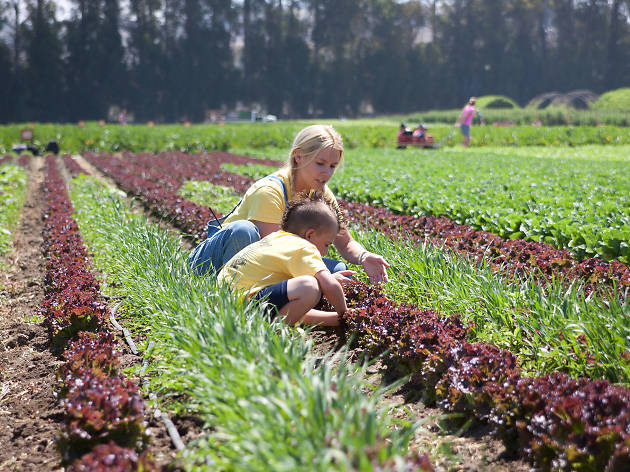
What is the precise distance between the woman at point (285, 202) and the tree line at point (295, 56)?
55311mm

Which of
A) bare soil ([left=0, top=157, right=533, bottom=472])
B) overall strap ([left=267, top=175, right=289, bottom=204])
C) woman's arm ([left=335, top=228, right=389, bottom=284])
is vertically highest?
overall strap ([left=267, top=175, right=289, bottom=204])

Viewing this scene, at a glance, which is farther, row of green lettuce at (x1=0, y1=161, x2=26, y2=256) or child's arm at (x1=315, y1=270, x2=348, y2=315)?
row of green lettuce at (x1=0, y1=161, x2=26, y2=256)

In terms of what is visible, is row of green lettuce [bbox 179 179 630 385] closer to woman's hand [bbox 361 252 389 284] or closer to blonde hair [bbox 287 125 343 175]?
woman's hand [bbox 361 252 389 284]

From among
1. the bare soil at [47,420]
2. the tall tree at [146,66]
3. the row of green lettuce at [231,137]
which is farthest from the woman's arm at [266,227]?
the tall tree at [146,66]

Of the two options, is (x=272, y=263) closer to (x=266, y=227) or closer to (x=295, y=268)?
(x=295, y=268)

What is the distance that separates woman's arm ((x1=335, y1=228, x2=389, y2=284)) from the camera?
3.94 meters

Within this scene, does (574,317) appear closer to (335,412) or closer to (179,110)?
(335,412)

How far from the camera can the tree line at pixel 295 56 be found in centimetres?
5591

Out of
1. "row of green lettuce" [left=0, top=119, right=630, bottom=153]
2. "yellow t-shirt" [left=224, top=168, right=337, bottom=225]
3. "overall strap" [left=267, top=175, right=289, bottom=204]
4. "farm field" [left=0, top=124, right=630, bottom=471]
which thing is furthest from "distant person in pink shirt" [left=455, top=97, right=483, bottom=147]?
"yellow t-shirt" [left=224, top=168, right=337, bottom=225]

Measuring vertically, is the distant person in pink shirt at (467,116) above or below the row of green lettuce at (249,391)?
above

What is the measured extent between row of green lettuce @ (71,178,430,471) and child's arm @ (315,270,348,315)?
1.00 feet

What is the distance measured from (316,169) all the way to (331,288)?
972mm

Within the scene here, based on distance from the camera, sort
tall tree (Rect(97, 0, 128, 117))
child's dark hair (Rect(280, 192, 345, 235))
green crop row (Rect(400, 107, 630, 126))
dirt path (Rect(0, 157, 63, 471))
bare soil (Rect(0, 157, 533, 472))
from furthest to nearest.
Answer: tall tree (Rect(97, 0, 128, 117))
green crop row (Rect(400, 107, 630, 126))
child's dark hair (Rect(280, 192, 345, 235))
dirt path (Rect(0, 157, 63, 471))
bare soil (Rect(0, 157, 533, 472))

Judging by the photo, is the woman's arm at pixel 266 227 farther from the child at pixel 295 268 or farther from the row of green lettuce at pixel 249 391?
the row of green lettuce at pixel 249 391
